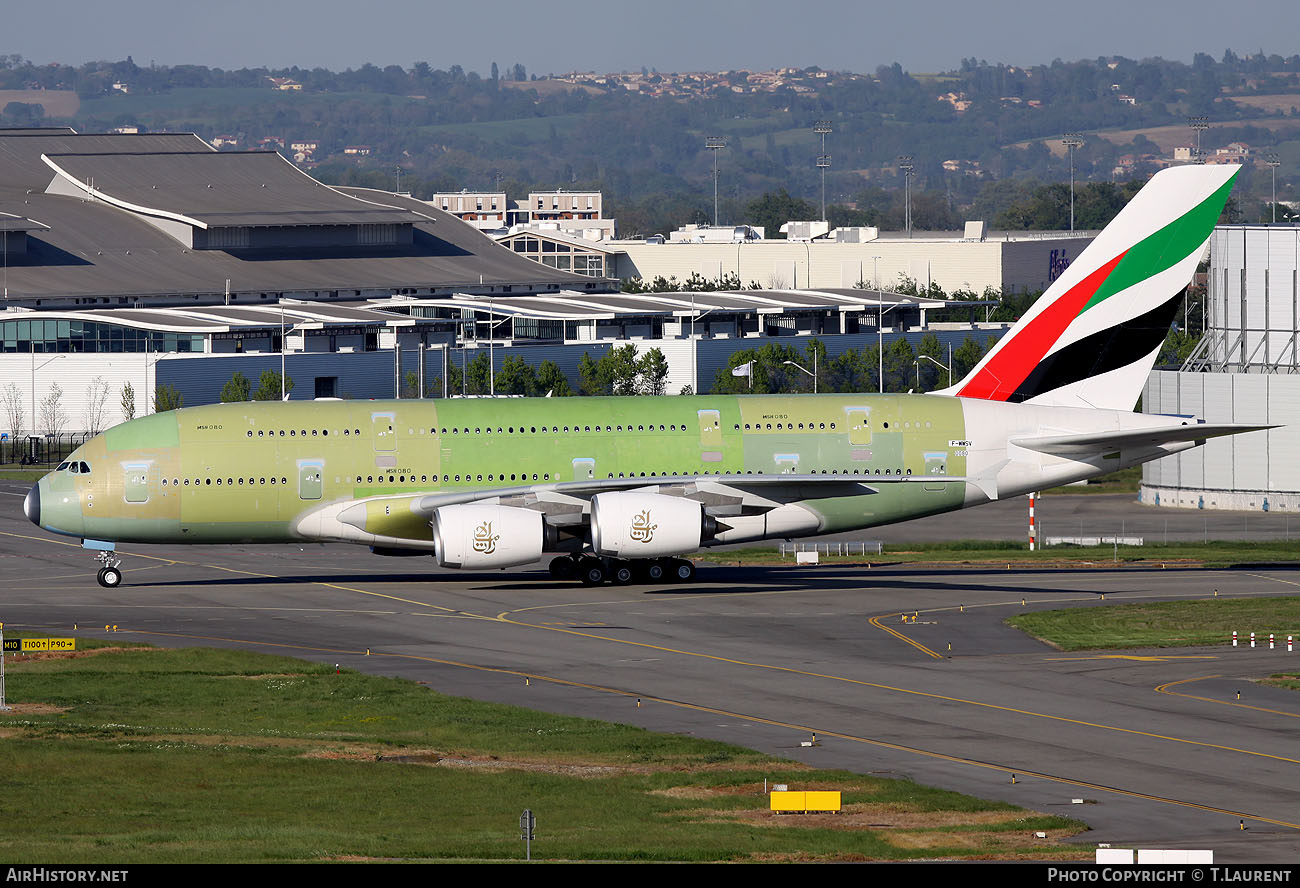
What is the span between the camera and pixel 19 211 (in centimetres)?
18912

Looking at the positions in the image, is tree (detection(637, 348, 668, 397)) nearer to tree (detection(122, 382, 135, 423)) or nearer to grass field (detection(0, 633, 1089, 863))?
tree (detection(122, 382, 135, 423))

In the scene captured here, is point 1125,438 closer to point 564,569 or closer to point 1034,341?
point 1034,341

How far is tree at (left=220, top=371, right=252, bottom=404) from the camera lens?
123125mm

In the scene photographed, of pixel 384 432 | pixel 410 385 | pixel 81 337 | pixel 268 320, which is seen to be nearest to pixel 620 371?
pixel 410 385

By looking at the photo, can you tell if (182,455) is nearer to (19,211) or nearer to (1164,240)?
(1164,240)

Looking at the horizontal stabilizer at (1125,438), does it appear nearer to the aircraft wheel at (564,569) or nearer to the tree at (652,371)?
the aircraft wheel at (564,569)

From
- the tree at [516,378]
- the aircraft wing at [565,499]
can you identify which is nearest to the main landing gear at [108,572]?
the aircraft wing at [565,499]

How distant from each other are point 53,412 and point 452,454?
271 feet

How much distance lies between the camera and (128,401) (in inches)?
5049

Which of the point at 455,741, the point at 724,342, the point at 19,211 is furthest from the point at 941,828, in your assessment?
the point at 19,211

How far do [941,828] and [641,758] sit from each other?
24.1 feet

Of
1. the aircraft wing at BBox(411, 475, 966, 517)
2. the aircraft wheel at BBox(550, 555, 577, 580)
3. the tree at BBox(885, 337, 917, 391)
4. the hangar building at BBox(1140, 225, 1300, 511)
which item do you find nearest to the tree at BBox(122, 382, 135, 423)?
the tree at BBox(885, 337, 917, 391)

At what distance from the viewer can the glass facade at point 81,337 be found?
Result: 136 metres

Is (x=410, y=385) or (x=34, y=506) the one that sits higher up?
(x=410, y=385)
